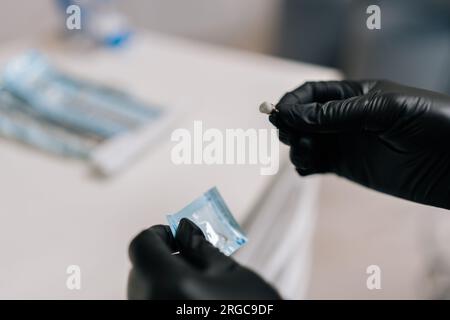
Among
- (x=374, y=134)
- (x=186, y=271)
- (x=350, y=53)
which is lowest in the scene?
(x=186, y=271)

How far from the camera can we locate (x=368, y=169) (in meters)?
0.46

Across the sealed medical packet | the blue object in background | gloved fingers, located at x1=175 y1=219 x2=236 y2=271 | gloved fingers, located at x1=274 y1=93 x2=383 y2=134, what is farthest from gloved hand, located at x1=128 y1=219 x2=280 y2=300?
the blue object in background

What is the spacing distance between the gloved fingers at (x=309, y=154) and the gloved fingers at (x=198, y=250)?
0.16m

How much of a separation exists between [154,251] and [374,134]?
262mm

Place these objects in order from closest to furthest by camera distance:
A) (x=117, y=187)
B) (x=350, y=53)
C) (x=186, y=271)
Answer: (x=186, y=271), (x=117, y=187), (x=350, y=53)

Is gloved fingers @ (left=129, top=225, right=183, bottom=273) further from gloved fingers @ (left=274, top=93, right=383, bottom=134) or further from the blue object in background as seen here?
the blue object in background

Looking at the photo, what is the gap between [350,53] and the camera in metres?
1.31

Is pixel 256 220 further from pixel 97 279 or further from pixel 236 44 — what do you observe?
pixel 236 44

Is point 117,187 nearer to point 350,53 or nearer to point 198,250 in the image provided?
point 198,250

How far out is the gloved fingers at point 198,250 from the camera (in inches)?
12.8

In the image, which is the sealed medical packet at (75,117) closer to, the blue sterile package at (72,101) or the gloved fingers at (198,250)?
the blue sterile package at (72,101)

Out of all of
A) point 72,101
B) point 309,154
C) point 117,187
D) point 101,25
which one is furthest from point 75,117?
point 309,154

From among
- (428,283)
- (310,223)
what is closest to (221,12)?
(310,223)

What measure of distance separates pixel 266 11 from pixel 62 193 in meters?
1.07
